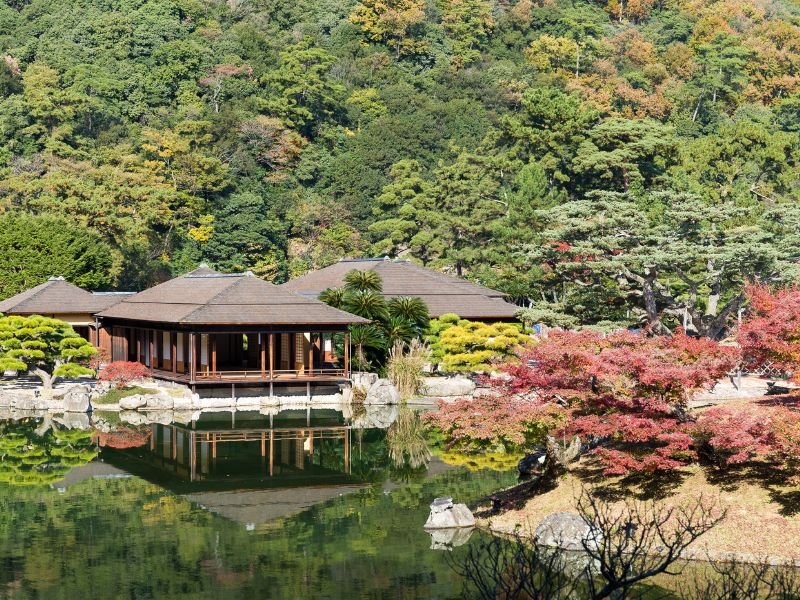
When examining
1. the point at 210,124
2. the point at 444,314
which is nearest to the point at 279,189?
the point at 210,124

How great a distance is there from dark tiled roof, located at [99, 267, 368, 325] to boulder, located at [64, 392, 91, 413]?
347 centimetres

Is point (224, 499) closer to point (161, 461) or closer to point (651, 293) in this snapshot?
point (161, 461)

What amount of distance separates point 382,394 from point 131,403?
22.9 feet

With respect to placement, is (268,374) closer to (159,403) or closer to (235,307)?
(235,307)

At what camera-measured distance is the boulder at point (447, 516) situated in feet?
64.9

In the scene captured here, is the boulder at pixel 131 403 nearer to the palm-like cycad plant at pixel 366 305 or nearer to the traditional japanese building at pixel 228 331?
the traditional japanese building at pixel 228 331

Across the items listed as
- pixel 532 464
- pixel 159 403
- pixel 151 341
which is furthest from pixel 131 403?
pixel 532 464

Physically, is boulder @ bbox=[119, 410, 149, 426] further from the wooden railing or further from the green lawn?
the wooden railing

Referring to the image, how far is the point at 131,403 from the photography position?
3512 cm

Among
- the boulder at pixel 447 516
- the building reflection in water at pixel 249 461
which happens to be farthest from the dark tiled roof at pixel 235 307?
the boulder at pixel 447 516

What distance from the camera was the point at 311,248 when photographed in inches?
2670

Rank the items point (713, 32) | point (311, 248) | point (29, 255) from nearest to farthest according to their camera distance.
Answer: point (29, 255) → point (311, 248) → point (713, 32)

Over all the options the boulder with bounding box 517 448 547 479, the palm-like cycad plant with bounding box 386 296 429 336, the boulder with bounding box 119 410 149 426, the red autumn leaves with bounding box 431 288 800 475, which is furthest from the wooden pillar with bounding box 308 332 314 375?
the red autumn leaves with bounding box 431 288 800 475

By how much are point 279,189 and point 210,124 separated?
5.28 m
